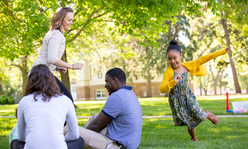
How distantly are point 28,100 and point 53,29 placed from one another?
1.51 m

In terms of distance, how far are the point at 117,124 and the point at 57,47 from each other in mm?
1374

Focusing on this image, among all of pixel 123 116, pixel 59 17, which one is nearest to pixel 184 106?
pixel 123 116

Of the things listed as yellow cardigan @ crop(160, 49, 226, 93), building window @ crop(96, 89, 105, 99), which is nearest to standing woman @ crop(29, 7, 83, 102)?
yellow cardigan @ crop(160, 49, 226, 93)

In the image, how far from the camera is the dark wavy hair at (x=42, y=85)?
7.80 feet

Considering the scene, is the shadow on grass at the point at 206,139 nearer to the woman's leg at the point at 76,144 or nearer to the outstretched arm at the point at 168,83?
the outstretched arm at the point at 168,83

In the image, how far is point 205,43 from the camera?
26.3m

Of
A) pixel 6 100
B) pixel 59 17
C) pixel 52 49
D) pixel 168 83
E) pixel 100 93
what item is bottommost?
pixel 6 100

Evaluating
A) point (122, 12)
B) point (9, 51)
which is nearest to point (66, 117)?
point (122, 12)

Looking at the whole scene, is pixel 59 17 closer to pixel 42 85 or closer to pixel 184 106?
pixel 42 85

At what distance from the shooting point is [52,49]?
3.36m

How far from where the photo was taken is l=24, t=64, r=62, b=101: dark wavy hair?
2.38 m

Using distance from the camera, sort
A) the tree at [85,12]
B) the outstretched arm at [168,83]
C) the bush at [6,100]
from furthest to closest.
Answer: the bush at [6,100], the tree at [85,12], the outstretched arm at [168,83]

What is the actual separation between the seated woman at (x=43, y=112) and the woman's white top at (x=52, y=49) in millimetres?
844

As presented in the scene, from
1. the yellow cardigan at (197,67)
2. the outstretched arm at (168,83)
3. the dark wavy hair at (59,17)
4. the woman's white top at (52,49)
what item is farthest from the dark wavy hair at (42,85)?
the yellow cardigan at (197,67)
